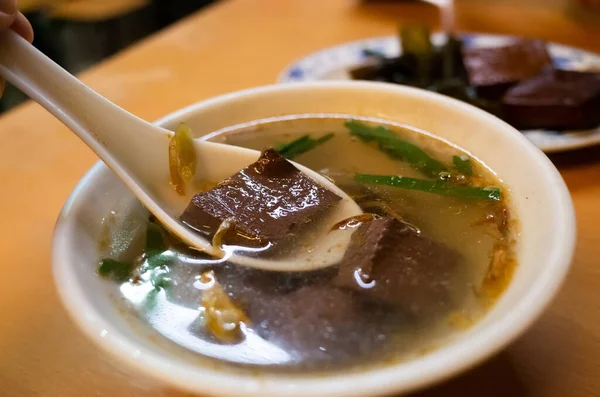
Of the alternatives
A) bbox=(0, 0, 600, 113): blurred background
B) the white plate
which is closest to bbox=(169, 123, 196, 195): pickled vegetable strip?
the white plate

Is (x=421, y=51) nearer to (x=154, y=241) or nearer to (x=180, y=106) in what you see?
(x=180, y=106)

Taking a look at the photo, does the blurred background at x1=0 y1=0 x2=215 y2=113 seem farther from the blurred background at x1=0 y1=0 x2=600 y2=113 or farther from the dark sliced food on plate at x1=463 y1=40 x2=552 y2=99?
the dark sliced food on plate at x1=463 y1=40 x2=552 y2=99

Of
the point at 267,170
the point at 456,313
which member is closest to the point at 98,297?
the point at 267,170

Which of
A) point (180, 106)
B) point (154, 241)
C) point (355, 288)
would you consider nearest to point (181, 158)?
point (154, 241)

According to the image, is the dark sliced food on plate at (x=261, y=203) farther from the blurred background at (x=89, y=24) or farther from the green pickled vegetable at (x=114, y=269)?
the blurred background at (x=89, y=24)

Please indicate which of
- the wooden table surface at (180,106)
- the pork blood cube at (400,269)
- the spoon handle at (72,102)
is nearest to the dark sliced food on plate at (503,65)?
the wooden table surface at (180,106)

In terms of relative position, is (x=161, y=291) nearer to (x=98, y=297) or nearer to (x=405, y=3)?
(x=98, y=297)
